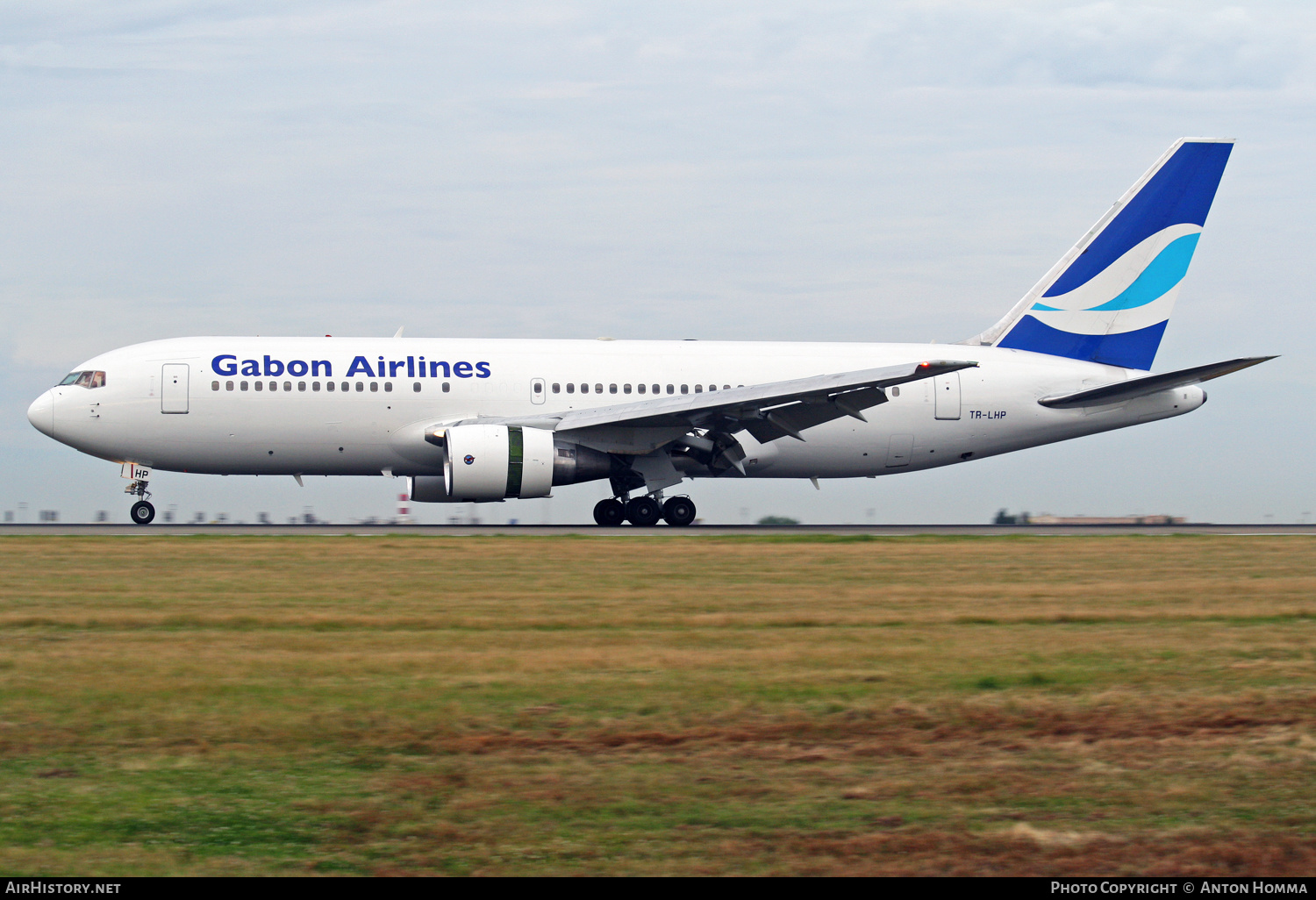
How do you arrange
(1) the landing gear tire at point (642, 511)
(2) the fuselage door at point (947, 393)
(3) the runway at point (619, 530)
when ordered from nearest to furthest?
(3) the runway at point (619, 530)
(1) the landing gear tire at point (642, 511)
(2) the fuselage door at point (947, 393)

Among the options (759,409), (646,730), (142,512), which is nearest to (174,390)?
(142,512)

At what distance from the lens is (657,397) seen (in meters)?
28.1

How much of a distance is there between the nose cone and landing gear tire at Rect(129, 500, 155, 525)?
2.15 m

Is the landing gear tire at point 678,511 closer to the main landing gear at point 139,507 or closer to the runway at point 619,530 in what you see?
the runway at point 619,530

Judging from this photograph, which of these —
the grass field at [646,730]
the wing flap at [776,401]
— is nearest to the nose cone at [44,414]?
the wing flap at [776,401]

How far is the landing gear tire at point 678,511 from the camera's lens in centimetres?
2778

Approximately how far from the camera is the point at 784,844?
608cm

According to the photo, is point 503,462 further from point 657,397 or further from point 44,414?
point 44,414

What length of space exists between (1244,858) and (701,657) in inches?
198

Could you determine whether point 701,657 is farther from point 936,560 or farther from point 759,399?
point 759,399

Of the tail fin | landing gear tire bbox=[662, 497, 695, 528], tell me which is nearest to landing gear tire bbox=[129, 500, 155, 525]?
landing gear tire bbox=[662, 497, 695, 528]

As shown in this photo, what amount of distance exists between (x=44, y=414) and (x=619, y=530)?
1170 centimetres

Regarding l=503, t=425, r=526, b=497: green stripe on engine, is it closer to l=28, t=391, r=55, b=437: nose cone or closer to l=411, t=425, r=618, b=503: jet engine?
l=411, t=425, r=618, b=503: jet engine

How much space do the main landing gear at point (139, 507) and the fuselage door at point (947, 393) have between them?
17020mm
